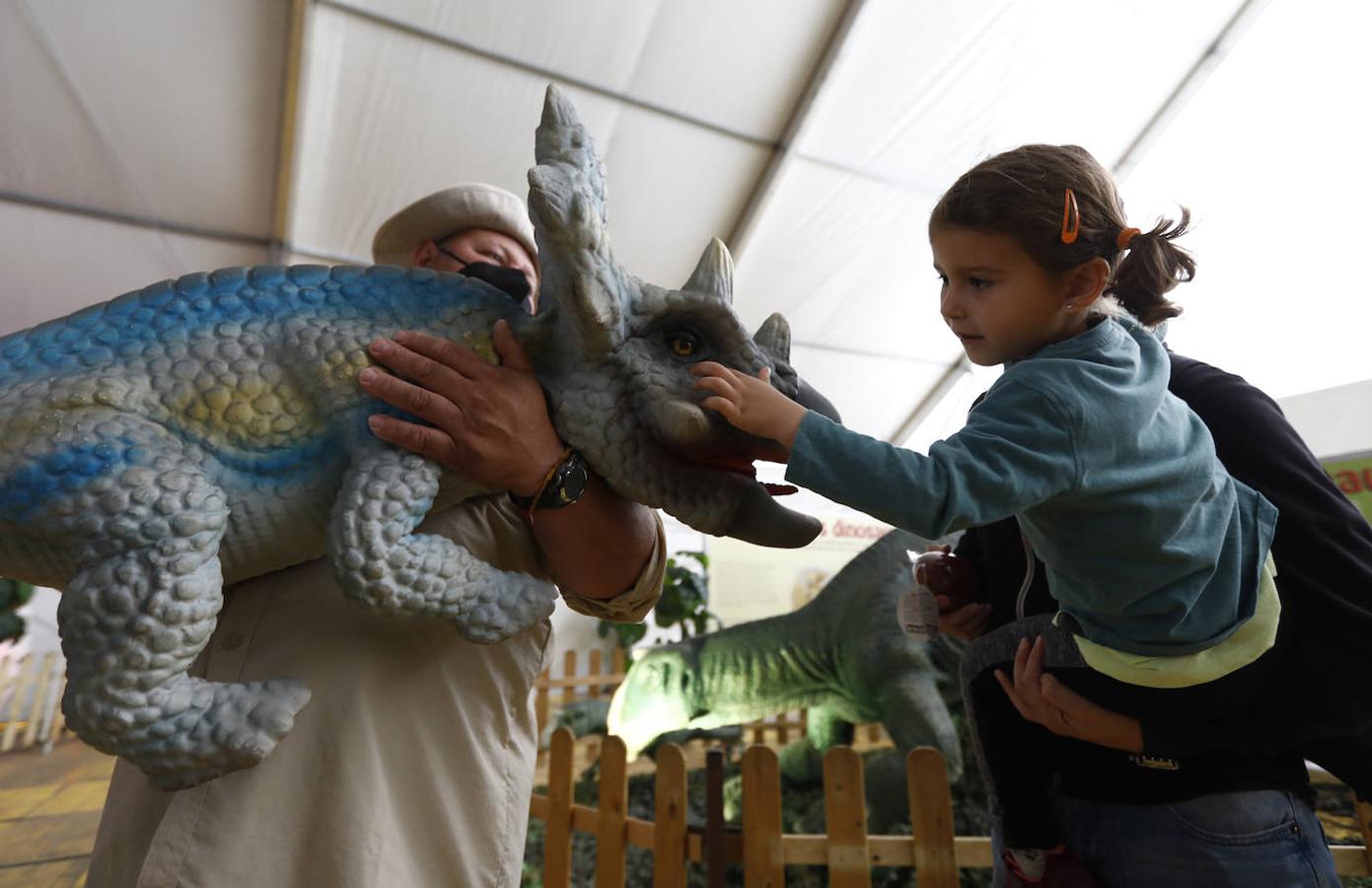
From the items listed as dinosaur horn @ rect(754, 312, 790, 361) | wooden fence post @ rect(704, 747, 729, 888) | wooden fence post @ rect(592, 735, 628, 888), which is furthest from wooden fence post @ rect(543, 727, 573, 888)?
dinosaur horn @ rect(754, 312, 790, 361)

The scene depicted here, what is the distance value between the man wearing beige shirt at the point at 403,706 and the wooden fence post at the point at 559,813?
1.24 metres

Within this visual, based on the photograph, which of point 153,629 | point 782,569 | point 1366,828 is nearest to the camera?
point 153,629

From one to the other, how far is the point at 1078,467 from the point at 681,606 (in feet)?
12.5

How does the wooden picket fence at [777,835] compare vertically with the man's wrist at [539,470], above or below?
below

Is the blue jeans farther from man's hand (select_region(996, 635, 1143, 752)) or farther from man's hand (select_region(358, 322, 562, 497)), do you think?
man's hand (select_region(358, 322, 562, 497))

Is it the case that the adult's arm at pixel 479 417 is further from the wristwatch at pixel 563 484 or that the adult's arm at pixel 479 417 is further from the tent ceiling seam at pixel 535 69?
the tent ceiling seam at pixel 535 69

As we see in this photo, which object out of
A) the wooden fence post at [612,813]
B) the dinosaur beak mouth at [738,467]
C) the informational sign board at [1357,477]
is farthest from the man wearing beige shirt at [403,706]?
the informational sign board at [1357,477]

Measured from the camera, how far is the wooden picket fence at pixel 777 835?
4.67 ft

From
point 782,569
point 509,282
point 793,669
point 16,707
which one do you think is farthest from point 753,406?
point 782,569

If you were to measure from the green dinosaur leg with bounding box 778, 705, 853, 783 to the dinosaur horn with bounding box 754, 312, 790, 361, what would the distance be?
223 centimetres

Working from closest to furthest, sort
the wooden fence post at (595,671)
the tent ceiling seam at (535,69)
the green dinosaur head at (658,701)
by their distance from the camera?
the tent ceiling seam at (535,69), the green dinosaur head at (658,701), the wooden fence post at (595,671)

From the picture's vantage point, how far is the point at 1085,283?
2.48 feet

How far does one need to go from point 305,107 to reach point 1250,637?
3016mm

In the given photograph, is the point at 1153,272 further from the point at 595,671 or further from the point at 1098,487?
the point at 595,671
